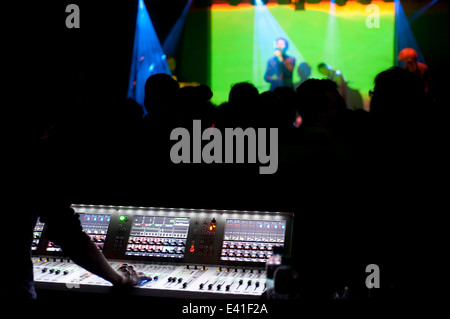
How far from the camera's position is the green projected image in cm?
823

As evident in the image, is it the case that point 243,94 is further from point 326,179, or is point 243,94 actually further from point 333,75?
point 333,75

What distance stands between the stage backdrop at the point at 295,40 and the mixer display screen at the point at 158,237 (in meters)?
6.19

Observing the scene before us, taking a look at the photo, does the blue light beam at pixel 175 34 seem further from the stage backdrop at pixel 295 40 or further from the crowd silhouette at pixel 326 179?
the crowd silhouette at pixel 326 179

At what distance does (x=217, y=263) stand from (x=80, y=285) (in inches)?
27.6

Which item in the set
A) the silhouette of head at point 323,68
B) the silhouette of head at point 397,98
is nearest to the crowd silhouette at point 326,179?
the silhouette of head at point 397,98

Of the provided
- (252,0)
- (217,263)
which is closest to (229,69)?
(252,0)

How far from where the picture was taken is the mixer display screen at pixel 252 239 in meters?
2.38

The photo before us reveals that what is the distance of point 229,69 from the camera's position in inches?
345

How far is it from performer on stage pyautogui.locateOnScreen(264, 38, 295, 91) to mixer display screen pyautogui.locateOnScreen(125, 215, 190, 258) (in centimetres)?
575

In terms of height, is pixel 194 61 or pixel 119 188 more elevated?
pixel 194 61

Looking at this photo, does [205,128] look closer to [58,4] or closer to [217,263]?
[217,263]

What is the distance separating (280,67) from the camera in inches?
318

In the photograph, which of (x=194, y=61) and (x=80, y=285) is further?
(x=194, y=61)

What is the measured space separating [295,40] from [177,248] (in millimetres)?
6794
